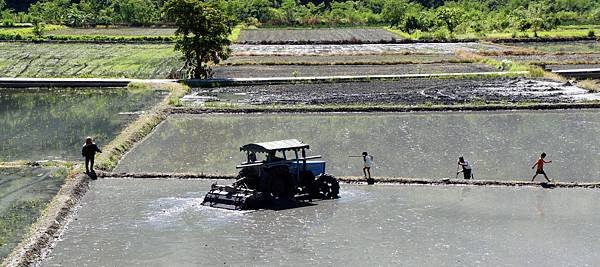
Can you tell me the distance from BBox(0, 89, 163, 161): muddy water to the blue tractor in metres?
8.46

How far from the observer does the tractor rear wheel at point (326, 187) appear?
22.7 meters

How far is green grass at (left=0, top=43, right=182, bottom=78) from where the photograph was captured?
58.7 meters

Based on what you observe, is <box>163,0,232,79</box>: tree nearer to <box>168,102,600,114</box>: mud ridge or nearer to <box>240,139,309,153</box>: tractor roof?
<box>168,102,600,114</box>: mud ridge

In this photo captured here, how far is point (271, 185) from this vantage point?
22.1 m

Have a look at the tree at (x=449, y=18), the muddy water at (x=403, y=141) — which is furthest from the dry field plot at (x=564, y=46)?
the muddy water at (x=403, y=141)

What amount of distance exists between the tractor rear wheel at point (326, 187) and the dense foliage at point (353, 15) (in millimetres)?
83947

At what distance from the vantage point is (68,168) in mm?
26453

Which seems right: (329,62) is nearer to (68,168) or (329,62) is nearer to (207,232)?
(68,168)

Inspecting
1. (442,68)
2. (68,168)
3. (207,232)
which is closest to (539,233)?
(207,232)

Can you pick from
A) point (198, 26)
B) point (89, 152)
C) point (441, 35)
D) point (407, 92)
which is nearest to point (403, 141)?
A: point (89, 152)

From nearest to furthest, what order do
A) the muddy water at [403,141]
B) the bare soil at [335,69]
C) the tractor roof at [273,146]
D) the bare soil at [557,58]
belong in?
the tractor roof at [273,146] < the muddy water at [403,141] < the bare soil at [335,69] < the bare soil at [557,58]

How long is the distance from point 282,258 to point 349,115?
21818 millimetres

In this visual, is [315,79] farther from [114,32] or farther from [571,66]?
[114,32]

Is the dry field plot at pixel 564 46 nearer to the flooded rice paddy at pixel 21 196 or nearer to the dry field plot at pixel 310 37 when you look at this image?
the dry field plot at pixel 310 37
